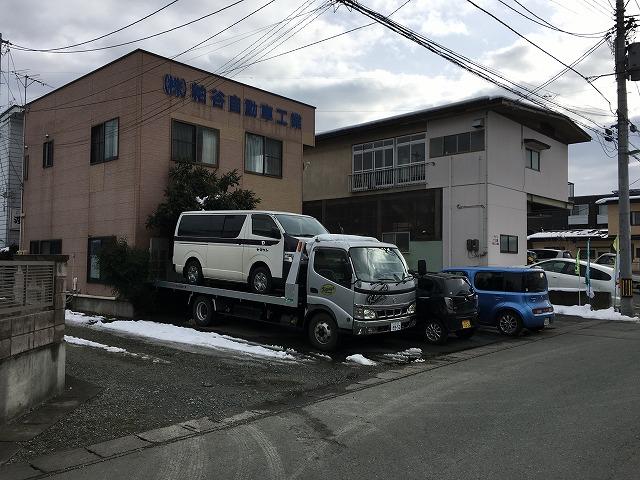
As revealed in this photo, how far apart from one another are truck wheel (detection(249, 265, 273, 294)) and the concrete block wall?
4889 mm

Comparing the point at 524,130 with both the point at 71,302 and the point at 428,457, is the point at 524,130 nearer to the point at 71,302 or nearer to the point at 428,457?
the point at 71,302

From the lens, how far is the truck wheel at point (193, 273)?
13.5 metres

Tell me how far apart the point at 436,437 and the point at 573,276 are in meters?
15.9

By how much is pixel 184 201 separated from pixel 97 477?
443 inches

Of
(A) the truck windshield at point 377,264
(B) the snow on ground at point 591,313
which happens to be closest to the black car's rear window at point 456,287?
(A) the truck windshield at point 377,264

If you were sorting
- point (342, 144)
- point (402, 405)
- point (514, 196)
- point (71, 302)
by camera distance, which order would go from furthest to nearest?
1. point (342, 144)
2. point (514, 196)
3. point (71, 302)
4. point (402, 405)

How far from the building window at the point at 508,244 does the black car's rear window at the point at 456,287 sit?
508 inches

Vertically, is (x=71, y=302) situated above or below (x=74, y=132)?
below

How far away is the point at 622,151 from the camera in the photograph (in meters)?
18.2

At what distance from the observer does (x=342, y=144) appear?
97.9 ft

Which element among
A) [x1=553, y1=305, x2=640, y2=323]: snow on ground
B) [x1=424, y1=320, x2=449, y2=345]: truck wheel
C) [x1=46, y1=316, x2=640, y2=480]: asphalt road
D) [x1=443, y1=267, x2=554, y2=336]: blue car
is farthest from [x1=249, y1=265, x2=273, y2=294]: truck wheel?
[x1=553, y1=305, x2=640, y2=323]: snow on ground

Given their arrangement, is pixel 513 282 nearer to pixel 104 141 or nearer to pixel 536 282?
pixel 536 282

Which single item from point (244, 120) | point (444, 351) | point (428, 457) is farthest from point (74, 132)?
point (428, 457)

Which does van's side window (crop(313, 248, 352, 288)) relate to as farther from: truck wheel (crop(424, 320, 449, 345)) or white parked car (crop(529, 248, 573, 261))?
white parked car (crop(529, 248, 573, 261))
